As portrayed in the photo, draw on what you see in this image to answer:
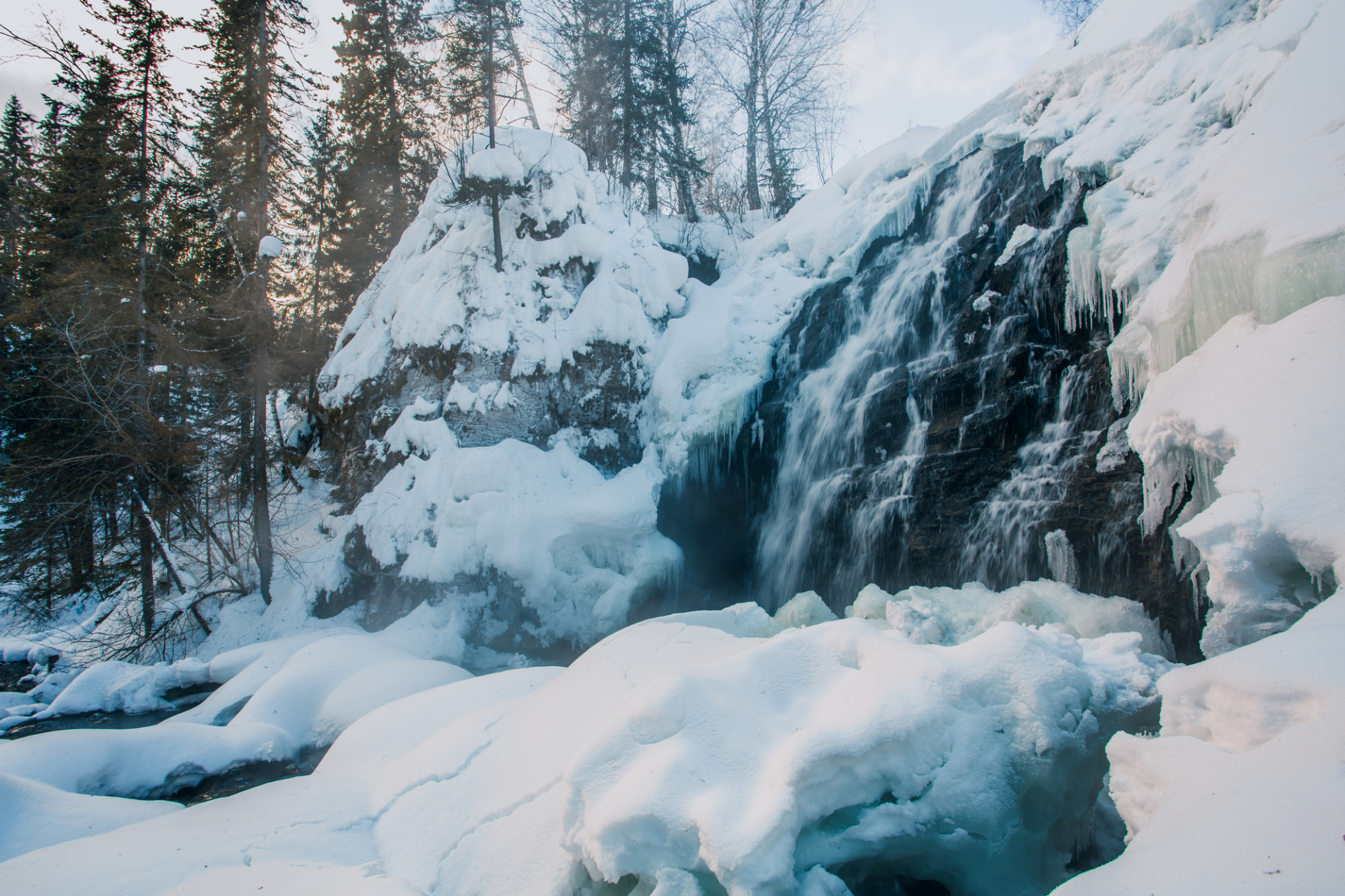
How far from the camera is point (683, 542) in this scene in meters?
9.18

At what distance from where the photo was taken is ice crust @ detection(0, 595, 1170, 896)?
2293 millimetres

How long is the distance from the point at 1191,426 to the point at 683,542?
21.6 ft

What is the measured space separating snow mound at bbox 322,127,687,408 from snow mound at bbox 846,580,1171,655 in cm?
650

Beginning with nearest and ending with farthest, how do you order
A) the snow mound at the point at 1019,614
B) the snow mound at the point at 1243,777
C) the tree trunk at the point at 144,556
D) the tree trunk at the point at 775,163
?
the snow mound at the point at 1243,777 → the snow mound at the point at 1019,614 → the tree trunk at the point at 144,556 → the tree trunk at the point at 775,163

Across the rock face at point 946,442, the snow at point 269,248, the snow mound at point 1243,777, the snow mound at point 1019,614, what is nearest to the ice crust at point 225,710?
the rock face at point 946,442

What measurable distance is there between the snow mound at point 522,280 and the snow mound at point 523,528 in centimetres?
169

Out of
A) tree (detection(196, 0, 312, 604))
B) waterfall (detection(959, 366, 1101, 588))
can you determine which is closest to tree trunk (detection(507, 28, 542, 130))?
tree (detection(196, 0, 312, 604))

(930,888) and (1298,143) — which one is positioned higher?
(1298,143)

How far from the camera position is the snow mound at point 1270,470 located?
8.88ft

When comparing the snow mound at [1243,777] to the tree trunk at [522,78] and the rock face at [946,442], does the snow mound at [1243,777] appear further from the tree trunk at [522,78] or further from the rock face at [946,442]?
the tree trunk at [522,78]

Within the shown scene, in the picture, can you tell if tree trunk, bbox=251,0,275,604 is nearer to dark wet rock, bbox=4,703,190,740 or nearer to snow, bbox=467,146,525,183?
dark wet rock, bbox=4,703,190,740

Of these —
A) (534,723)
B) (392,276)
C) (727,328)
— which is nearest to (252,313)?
(392,276)

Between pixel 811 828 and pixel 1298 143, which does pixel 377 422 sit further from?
pixel 1298 143

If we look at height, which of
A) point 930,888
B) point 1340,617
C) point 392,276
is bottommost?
point 930,888
